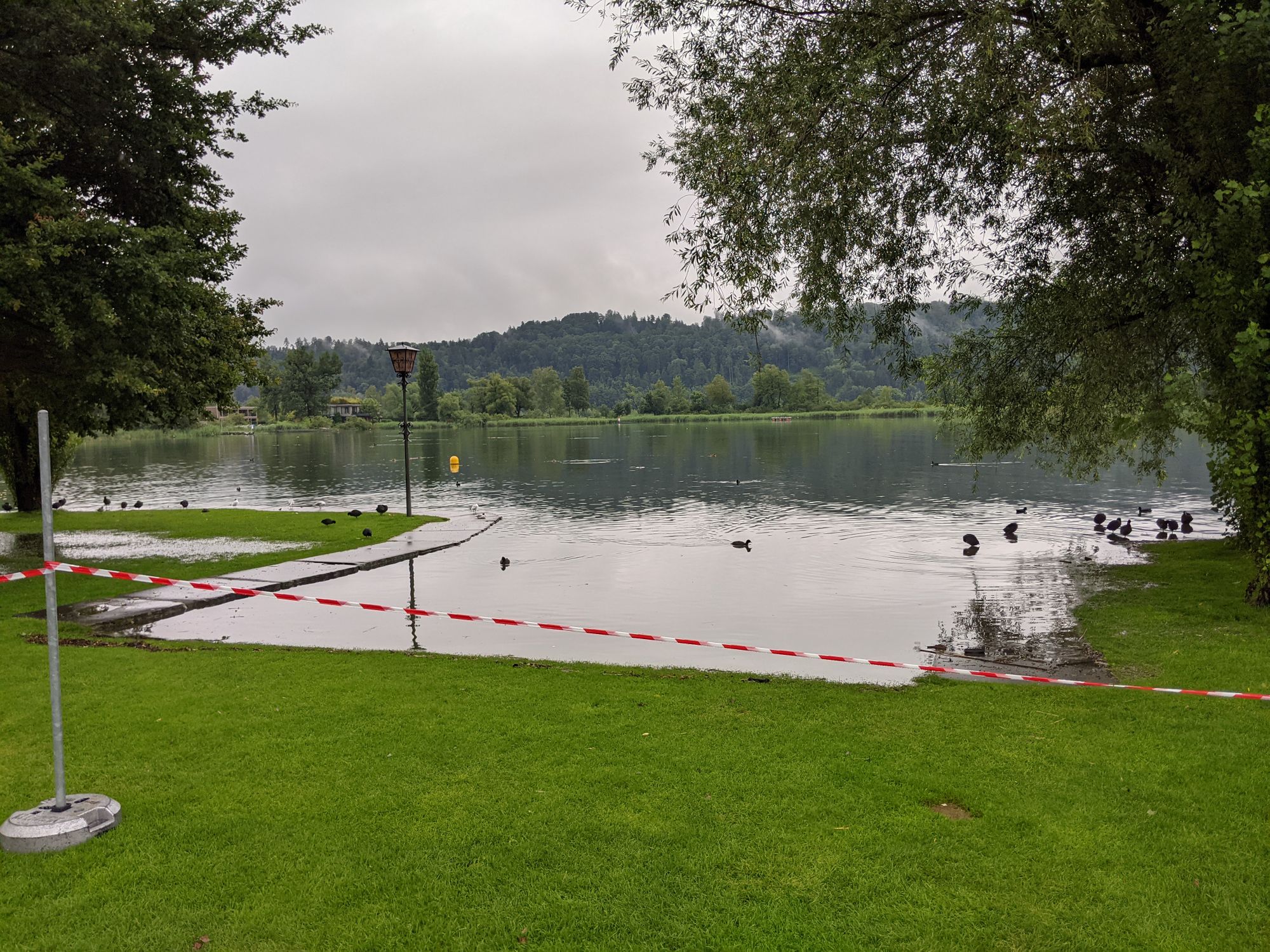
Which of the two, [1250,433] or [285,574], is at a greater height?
[1250,433]

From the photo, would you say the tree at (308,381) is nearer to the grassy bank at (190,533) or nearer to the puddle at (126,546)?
the grassy bank at (190,533)

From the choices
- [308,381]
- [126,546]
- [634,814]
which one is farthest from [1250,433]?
[308,381]

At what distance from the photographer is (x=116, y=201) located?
15.8 metres

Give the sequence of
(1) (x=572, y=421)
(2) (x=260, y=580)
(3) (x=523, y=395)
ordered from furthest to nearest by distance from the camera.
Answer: (3) (x=523, y=395) < (1) (x=572, y=421) < (2) (x=260, y=580)

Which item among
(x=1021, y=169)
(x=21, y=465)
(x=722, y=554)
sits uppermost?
(x=1021, y=169)

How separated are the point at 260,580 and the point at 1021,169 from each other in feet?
47.8

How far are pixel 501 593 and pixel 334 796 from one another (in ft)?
32.8

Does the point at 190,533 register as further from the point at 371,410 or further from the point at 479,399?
the point at 371,410

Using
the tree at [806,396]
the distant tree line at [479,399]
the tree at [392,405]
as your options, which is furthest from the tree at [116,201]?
the tree at [806,396]

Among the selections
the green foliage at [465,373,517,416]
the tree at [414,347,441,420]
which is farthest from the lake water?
the green foliage at [465,373,517,416]

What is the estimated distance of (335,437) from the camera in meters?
122

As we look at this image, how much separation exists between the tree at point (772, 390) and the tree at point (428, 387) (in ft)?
213

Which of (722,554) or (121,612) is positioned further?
(722,554)

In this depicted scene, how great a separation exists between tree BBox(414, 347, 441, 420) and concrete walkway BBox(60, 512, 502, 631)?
465 feet
